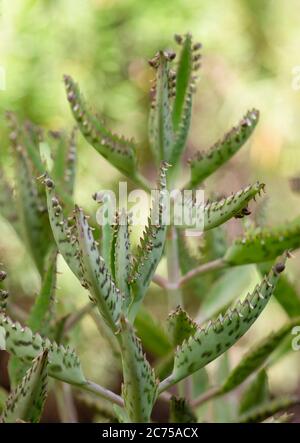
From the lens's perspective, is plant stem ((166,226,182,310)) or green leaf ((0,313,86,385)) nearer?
green leaf ((0,313,86,385))

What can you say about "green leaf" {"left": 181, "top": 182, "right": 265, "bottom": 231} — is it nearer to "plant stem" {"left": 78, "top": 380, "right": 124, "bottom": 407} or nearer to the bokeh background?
"plant stem" {"left": 78, "top": 380, "right": 124, "bottom": 407}

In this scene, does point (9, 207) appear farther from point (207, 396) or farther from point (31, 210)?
point (207, 396)

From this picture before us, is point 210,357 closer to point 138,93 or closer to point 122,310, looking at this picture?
point 122,310

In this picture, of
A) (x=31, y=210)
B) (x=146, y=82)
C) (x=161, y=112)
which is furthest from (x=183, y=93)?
(x=146, y=82)

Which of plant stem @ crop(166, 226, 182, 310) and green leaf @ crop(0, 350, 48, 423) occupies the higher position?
plant stem @ crop(166, 226, 182, 310)

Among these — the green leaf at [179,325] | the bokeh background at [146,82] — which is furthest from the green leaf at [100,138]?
the bokeh background at [146,82]

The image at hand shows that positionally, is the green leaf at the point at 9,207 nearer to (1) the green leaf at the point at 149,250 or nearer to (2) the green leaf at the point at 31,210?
(2) the green leaf at the point at 31,210

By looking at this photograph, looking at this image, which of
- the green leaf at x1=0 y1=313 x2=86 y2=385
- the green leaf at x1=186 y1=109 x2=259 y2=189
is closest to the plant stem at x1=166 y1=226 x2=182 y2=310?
the green leaf at x1=186 y1=109 x2=259 y2=189
